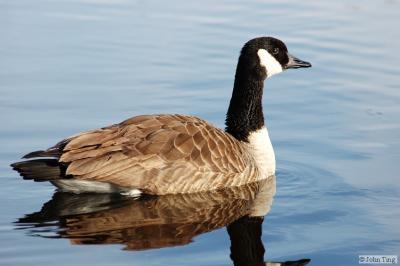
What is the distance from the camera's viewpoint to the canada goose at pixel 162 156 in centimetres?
1098

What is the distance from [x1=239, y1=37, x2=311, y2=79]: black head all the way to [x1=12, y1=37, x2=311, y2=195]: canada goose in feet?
0.05

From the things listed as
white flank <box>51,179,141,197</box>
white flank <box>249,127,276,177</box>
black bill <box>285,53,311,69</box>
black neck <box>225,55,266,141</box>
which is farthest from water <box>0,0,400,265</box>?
black bill <box>285,53,311,69</box>

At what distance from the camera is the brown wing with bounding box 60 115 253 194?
11062 mm

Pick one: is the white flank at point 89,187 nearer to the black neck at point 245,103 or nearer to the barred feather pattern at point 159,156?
the barred feather pattern at point 159,156

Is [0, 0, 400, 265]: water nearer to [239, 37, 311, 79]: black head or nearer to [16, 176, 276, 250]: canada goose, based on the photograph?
[16, 176, 276, 250]: canada goose

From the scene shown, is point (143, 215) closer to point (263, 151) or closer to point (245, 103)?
point (263, 151)

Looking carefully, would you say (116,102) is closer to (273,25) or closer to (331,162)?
(331,162)

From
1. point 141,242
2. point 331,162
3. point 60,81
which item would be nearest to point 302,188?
point 331,162

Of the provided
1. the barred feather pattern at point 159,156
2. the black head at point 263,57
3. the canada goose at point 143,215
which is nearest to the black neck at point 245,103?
the black head at point 263,57

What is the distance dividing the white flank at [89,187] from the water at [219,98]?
0.37 meters

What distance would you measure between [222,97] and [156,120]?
144 inches

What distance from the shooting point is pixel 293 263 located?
938cm

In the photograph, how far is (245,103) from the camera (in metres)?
13.0

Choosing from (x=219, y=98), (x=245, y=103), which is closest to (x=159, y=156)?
(x=245, y=103)
